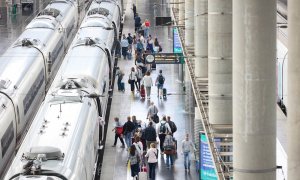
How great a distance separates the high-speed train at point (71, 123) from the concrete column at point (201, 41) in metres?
3.56

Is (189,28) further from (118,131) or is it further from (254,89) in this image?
(254,89)

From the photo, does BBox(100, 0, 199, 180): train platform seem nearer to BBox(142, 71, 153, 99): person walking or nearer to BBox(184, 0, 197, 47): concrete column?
BBox(142, 71, 153, 99): person walking

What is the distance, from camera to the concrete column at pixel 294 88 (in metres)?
16.0

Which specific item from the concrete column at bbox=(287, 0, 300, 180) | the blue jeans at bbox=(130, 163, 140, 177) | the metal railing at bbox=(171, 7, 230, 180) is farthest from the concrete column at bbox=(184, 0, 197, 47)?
the concrete column at bbox=(287, 0, 300, 180)

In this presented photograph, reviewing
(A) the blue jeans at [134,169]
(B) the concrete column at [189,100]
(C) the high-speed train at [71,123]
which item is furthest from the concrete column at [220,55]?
(B) the concrete column at [189,100]

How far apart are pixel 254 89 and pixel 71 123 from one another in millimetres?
7655

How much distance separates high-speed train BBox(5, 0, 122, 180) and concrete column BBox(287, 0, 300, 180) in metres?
6.25

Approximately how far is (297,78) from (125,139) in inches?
A: 779

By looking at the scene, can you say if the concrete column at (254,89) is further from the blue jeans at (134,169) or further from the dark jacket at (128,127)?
the dark jacket at (128,127)

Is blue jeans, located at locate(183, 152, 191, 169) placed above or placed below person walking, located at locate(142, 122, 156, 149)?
below

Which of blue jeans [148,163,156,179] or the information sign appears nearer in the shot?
the information sign

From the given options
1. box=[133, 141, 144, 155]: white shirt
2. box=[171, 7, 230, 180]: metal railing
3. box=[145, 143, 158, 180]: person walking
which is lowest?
box=[145, 143, 158, 180]: person walking

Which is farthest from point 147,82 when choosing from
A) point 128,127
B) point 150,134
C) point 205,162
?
point 205,162

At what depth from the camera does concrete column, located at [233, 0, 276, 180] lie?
1930cm
